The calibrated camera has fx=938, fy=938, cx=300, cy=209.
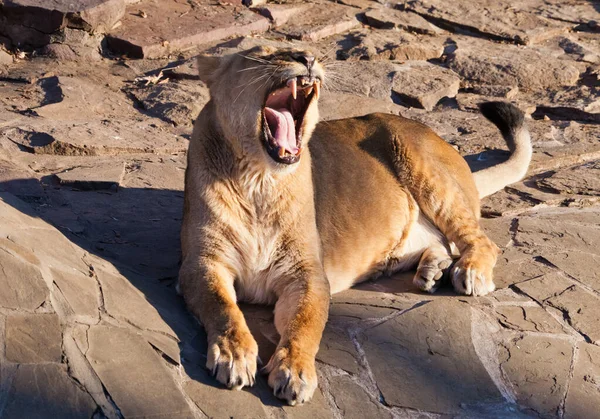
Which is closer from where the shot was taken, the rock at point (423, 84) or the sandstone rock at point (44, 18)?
the sandstone rock at point (44, 18)

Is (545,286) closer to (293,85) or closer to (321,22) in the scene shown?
(293,85)

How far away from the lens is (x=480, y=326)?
521cm

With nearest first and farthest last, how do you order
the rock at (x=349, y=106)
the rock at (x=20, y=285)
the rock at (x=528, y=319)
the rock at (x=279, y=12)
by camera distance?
1. the rock at (x=20, y=285)
2. the rock at (x=528, y=319)
3. the rock at (x=349, y=106)
4. the rock at (x=279, y=12)

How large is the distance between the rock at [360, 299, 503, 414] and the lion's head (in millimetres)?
1090

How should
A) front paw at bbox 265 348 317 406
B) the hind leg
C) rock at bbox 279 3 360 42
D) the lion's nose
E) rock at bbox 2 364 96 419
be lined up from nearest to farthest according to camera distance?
rock at bbox 2 364 96 419 → front paw at bbox 265 348 317 406 → the lion's nose → the hind leg → rock at bbox 279 3 360 42

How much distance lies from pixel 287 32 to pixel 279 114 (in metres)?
5.24

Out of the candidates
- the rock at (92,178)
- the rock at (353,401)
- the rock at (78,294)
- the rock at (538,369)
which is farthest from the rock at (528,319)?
the rock at (92,178)

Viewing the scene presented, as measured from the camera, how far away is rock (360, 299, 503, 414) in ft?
15.0

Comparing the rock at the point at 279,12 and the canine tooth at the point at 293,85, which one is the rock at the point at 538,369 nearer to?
the canine tooth at the point at 293,85

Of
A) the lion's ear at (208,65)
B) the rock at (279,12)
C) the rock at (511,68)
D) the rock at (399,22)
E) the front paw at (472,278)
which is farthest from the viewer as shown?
the rock at (399,22)

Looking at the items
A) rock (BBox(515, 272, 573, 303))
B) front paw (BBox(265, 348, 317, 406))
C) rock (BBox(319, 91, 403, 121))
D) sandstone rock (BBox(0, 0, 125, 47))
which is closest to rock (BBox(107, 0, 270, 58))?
sandstone rock (BBox(0, 0, 125, 47))

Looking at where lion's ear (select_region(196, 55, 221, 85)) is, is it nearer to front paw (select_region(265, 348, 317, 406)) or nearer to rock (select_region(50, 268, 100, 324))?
rock (select_region(50, 268, 100, 324))

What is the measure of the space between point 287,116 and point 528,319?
71.1 inches

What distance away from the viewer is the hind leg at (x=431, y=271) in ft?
18.7
